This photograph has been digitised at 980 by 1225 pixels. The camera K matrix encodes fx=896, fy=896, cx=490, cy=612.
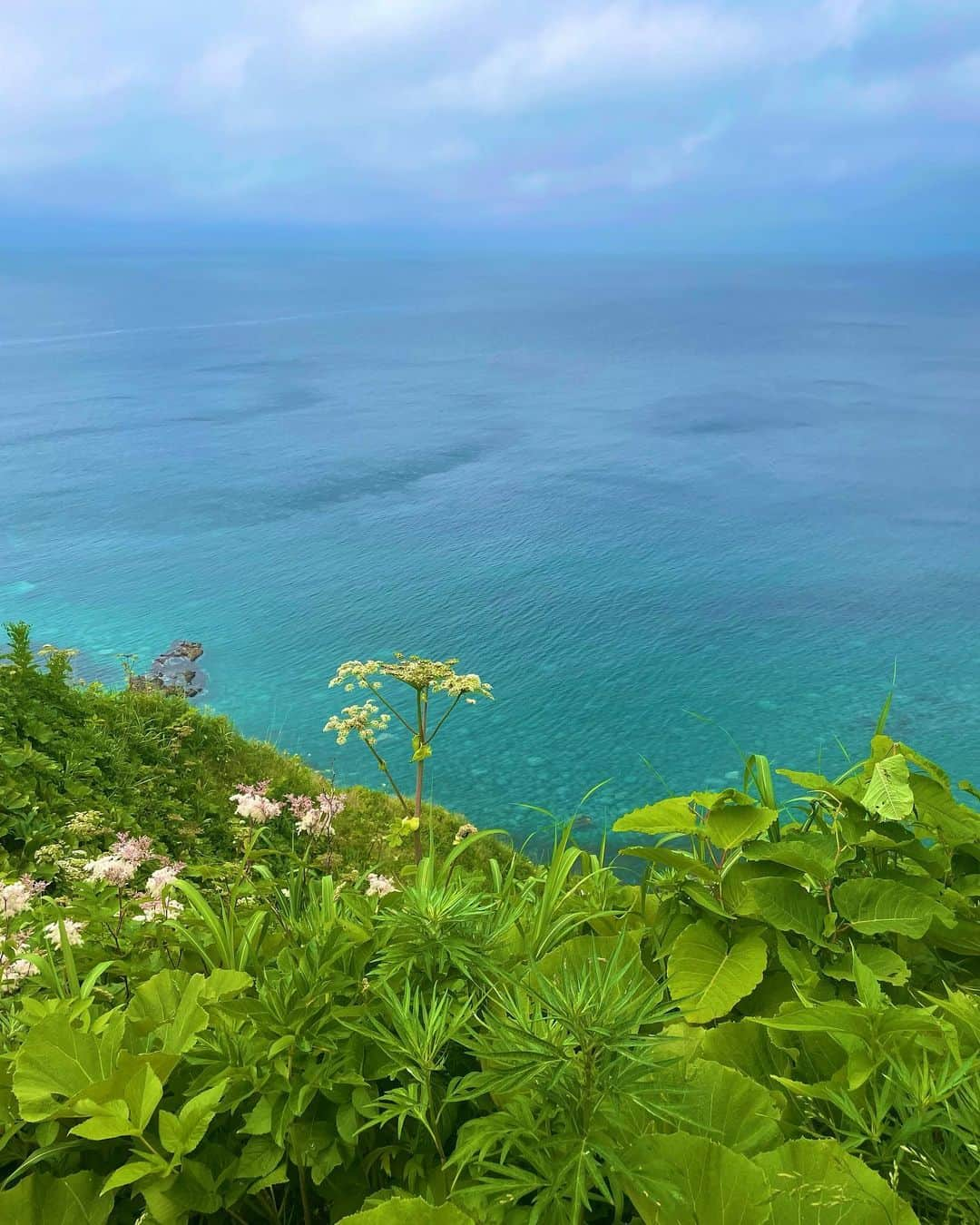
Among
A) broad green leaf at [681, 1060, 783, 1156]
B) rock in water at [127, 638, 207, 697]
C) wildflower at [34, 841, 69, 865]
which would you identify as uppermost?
broad green leaf at [681, 1060, 783, 1156]

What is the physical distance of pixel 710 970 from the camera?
86.1 inches

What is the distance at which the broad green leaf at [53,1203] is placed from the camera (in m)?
1.58

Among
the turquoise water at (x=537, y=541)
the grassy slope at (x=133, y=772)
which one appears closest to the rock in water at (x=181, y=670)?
the turquoise water at (x=537, y=541)

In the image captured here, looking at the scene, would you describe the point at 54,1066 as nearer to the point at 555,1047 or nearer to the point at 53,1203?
the point at 53,1203

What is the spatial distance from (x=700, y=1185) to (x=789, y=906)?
0.96 metres

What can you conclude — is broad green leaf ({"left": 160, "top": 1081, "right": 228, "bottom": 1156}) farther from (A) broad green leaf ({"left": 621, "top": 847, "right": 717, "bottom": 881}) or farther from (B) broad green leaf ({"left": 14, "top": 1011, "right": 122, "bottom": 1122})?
(A) broad green leaf ({"left": 621, "top": 847, "right": 717, "bottom": 881})

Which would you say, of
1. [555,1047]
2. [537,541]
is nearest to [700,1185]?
[555,1047]

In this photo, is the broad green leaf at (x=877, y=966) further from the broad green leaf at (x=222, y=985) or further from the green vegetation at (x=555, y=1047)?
the broad green leaf at (x=222, y=985)

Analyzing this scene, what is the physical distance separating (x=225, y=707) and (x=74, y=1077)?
2283cm

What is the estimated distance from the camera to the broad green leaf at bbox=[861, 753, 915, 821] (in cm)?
215

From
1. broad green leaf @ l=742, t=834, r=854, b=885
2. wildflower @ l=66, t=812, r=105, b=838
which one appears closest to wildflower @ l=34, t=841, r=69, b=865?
wildflower @ l=66, t=812, r=105, b=838

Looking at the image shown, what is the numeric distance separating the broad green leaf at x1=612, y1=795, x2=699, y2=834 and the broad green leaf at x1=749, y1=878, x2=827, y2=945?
27 cm

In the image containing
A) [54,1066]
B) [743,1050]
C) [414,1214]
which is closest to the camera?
[414,1214]

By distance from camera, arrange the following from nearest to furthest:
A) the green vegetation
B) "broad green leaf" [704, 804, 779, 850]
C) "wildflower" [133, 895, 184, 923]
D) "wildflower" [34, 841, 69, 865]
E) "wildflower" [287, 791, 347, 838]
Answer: the green vegetation
"broad green leaf" [704, 804, 779, 850]
"wildflower" [133, 895, 184, 923]
"wildflower" [287, 791, 347, 838]
"wildflower" [34, 841, 69, 865]
